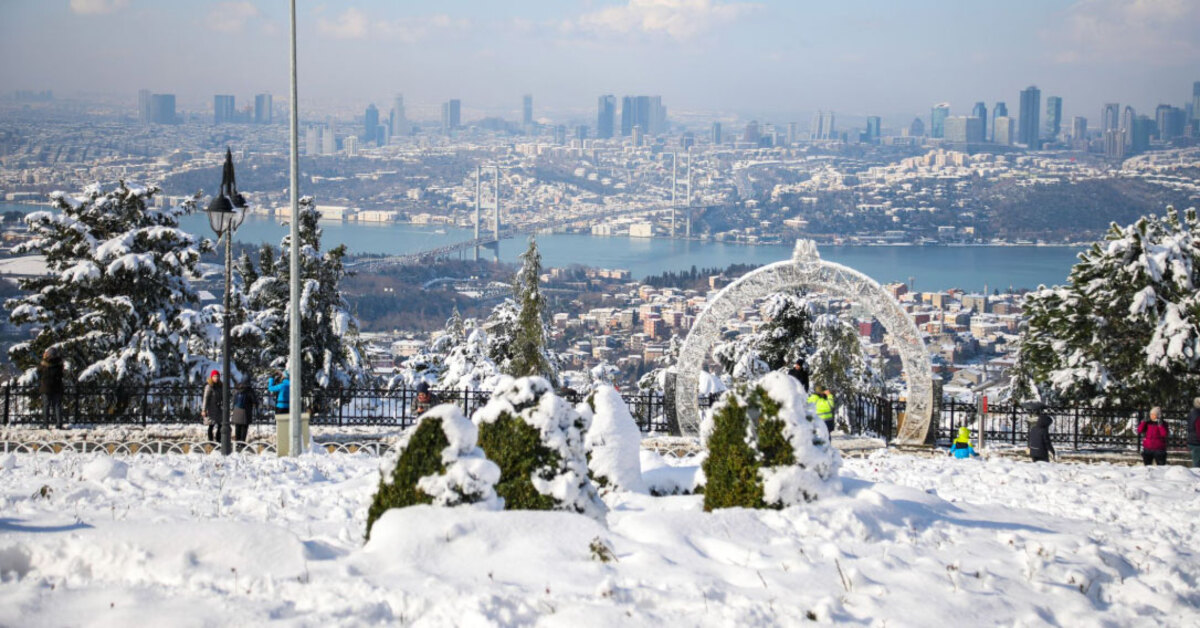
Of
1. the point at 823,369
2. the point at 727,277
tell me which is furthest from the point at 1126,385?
the point at 727,277

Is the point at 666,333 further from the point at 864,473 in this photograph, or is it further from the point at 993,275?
the point at 993,275

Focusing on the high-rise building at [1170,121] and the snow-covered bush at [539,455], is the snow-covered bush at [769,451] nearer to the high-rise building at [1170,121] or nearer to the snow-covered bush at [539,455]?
the snow-covered bush at [539,455]

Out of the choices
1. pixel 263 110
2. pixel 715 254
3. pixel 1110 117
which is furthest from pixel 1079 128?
pixel 263 110

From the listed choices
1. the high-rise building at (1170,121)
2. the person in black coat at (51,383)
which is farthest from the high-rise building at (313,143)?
the person in black coat at (51,383)

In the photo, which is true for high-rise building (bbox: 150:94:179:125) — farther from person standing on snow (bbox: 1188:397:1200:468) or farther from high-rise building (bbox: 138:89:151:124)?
person standing on snow (bbox: 1188:397:1200:468)

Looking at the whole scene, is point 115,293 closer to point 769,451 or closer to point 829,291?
point 829,291
